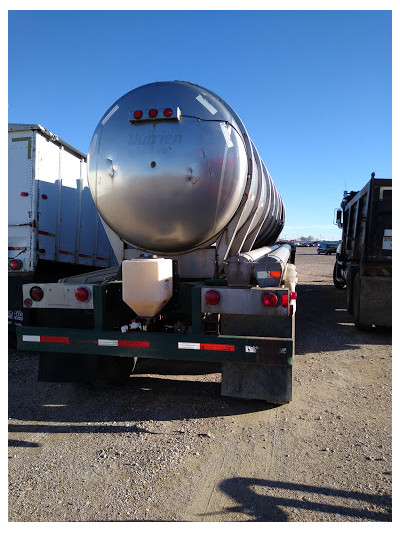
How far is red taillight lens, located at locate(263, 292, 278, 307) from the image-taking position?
3193 mm

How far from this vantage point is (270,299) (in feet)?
10.5

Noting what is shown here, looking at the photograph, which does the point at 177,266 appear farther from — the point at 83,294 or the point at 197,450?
the point at 197,450

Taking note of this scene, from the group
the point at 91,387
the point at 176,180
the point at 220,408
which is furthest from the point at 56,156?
the point at 220,408

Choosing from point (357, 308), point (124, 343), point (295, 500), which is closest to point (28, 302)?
point (124, 343)

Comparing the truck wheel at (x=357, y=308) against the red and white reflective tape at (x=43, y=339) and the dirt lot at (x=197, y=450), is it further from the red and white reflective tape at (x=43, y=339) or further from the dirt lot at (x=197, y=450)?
the red and white reflective tape at (x=43, y=339)

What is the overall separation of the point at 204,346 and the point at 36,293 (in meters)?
1.90

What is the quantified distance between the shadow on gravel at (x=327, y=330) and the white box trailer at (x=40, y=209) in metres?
4.34

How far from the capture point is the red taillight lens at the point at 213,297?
3.31 meters

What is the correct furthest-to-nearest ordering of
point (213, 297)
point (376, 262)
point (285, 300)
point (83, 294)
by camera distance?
point (376, 262)
point (83, 294)
point (213, 297)
point (285, 300)

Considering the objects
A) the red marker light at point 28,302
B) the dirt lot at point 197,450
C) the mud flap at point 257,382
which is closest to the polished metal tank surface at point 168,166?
the red marker light at point 28,302

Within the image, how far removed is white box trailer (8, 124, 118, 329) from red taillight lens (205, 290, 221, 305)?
10.9ft

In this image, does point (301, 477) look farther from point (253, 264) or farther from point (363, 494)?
point (253, 264)

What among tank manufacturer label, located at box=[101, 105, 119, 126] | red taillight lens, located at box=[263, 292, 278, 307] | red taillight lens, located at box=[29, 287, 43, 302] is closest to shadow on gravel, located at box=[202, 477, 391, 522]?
red taillight lens, located at box=[263, 292, 278, 307]

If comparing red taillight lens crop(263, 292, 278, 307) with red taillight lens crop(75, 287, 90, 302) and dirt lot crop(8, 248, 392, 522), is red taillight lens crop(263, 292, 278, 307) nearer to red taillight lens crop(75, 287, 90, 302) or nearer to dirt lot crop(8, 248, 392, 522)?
dirt lot crop(8, 248, 392, 522)
